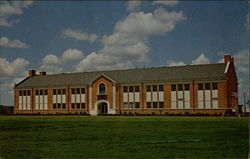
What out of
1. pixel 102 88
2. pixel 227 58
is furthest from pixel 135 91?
pixel 227 58

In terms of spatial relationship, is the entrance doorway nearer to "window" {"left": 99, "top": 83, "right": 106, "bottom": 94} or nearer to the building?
the building

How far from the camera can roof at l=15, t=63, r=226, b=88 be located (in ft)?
182

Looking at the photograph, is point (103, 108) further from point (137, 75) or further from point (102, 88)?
point (137, 75)

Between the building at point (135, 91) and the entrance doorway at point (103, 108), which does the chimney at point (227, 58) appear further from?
the entrance doorway at point (103, 108)

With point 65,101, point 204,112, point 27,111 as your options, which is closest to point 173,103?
point 204,112

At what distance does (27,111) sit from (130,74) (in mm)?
23586

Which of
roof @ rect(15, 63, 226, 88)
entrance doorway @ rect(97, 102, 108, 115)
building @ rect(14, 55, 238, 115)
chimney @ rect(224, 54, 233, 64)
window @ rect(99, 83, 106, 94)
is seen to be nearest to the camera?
building @ rect(14, 55, 238, 115)

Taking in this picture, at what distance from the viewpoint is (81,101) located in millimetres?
65125

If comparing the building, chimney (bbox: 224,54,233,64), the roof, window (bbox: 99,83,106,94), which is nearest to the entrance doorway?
the building

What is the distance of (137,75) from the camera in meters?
62.2

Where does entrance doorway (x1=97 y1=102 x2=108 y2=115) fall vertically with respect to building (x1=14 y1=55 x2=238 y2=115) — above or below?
below

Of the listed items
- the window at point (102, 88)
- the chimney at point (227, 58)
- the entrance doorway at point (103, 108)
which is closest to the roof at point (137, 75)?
the chimney at point (227, 58)

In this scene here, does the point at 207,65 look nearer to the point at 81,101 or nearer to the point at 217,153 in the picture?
the point at 81,101

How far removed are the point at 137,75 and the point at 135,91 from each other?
3436 mm
